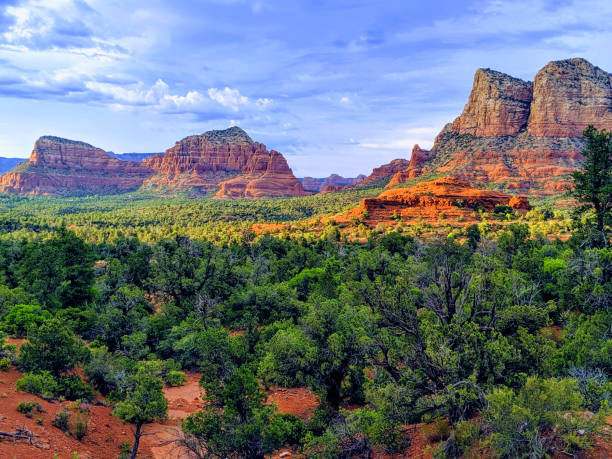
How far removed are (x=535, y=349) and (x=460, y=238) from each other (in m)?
49.3

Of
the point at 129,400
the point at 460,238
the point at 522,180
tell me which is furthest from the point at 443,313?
the point at 522,180

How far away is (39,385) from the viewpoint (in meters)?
16.2

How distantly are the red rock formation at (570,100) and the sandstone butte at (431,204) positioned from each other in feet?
265

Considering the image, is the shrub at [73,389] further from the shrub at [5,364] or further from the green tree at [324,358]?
the green tree at [324,358]

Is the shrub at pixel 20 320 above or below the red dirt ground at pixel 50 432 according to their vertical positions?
above

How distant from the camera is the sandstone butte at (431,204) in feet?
244

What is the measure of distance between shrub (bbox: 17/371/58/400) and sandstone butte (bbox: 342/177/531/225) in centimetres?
6132

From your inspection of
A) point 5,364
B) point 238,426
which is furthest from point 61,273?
point 238,426

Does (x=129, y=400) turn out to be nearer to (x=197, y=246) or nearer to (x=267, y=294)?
(x=267, y=294)

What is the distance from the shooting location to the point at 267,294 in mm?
31125

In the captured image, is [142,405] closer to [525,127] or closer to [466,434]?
[466,434]

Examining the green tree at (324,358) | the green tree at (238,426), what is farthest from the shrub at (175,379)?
the green tree at (238,426)

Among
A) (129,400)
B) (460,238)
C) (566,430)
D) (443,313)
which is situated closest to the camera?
(566,430)

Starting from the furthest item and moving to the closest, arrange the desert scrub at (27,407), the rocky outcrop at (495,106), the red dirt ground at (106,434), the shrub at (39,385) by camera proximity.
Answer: the rocky outcrop at (495,106), the shrub at (39,385), the desert scrub at (27,407), the red dirt ground at (106,434)
